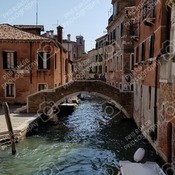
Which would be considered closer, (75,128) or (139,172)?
(139,172)

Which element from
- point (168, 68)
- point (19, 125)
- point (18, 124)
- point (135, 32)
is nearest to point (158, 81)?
point (168, 68)

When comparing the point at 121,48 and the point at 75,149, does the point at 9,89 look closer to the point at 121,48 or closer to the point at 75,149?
the point at 121,48

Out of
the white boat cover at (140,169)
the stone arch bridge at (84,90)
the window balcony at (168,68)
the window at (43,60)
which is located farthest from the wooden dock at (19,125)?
the window balcony at (168,68)

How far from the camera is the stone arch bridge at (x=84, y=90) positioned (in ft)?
61.4

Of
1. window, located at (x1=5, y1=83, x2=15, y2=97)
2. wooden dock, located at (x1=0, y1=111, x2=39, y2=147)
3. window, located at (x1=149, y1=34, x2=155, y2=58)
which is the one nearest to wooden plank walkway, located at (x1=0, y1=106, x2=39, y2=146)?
wooden dock, located at (x1=0, y1=111, x2=39, y2=147)

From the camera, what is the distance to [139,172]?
270 inches

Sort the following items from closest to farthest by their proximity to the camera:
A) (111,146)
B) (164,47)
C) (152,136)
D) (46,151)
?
(164,47) < (152,136) < (46,151) < (111,146)

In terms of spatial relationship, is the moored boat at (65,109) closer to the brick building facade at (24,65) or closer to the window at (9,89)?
the brick building facade at (24,65)

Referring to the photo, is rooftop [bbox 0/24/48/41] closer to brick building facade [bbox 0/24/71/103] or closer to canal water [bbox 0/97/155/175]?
brick building facade [bbox 0/24/71/103]

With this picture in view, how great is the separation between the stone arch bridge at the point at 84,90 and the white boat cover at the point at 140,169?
37.5 ft

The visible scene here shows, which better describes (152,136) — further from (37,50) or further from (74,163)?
(37,50)

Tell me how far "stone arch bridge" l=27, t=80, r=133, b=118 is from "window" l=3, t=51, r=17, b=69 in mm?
3980

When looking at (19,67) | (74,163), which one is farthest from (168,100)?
(19,67)

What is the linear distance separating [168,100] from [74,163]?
4.16 meters
